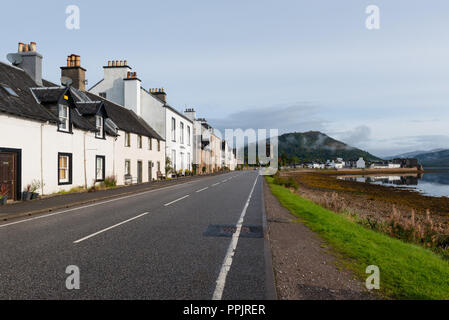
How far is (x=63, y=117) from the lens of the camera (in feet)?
59.2

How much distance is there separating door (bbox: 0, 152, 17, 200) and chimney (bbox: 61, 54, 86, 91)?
46.2 feet

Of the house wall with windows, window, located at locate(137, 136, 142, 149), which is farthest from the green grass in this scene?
window, located at locate(137, 136, 142, 149)

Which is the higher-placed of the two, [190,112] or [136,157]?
[190,112]

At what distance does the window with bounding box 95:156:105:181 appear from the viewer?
2186 centimetres

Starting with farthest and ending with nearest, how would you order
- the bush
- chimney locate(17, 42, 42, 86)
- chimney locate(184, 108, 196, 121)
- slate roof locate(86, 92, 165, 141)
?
1. chimney locate(184, 108, 196, 121)
2. slate roof locate(86, 92, 165, 141)
3. the bush
4. chimney locate(17, 42, 42, 86)

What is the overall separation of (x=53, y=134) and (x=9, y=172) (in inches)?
138

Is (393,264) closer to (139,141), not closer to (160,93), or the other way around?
(139,141)

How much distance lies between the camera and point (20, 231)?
796cm

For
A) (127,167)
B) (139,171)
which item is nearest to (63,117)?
(127,167)

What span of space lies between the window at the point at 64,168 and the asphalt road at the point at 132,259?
8847 millimetres

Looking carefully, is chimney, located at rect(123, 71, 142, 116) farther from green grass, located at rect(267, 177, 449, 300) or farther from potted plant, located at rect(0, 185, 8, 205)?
green grass, located at rect(267, 177, 449, 300)

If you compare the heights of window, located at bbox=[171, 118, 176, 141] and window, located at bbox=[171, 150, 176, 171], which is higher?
window, located at bbox=[171, 118, 176, 141]
